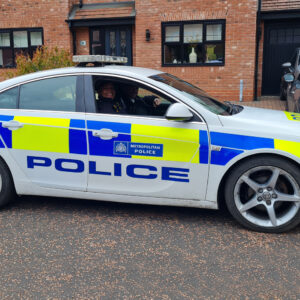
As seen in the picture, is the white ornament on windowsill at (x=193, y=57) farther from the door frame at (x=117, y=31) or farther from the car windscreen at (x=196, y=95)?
the car windscreen at (x=196, y=95)

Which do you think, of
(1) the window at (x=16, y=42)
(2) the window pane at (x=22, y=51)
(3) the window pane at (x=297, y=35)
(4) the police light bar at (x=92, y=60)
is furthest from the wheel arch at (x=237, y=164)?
(2) the window pane at (x=22, y=51)

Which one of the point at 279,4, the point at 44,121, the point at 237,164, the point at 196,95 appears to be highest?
the point at 279,4

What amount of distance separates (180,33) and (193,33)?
0.47 m

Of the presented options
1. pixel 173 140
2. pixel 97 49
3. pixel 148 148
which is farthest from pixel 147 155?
pixel 97 49

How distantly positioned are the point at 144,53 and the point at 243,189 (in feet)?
39.8

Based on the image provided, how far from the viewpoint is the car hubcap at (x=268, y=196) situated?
371 cm

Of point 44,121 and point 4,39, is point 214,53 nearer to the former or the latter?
point 4,39

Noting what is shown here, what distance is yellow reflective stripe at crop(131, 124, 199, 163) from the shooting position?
3818mm

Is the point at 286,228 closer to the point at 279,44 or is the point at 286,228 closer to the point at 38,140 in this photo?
the point at 38,140

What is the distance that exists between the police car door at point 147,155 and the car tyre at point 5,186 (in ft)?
3.12

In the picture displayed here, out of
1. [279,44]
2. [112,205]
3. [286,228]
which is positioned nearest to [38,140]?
[112,205]

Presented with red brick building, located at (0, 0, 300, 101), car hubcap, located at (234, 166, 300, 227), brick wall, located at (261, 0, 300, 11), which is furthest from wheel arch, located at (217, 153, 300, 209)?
brick wall, located at (261, 0, 300, 11)

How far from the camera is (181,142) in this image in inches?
151

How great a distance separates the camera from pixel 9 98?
14.2 feet
